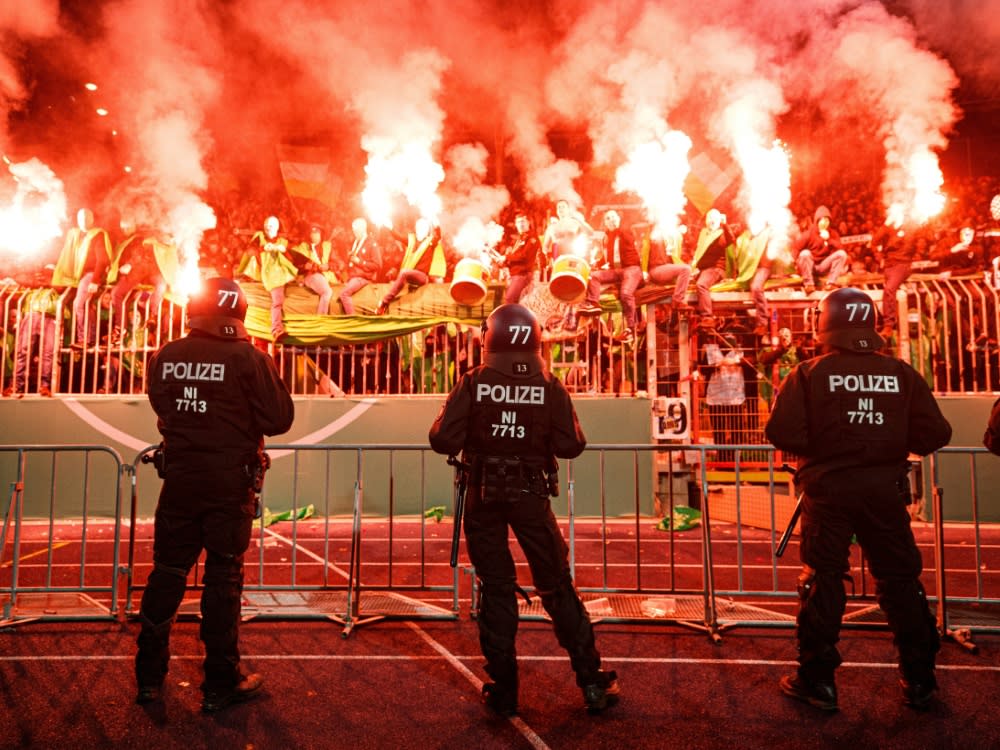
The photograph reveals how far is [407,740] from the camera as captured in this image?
10.3 feet

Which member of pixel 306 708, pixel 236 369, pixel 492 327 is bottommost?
pixel 306 708

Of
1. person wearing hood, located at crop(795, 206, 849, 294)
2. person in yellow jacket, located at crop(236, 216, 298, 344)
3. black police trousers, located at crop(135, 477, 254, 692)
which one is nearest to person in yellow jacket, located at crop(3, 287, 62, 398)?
person in yellow jacket, located at crop(236, 216, 298, 344)

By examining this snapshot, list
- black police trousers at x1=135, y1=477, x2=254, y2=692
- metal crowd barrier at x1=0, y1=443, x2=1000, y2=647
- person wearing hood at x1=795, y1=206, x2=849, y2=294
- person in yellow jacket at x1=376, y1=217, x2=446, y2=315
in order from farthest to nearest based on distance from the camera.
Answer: person in yellow jacket at x1=376, y1=217, x2=446, y2=315, person wearing hood at x1=795, y1=206, x2=849, y2=294, metal crowd barrier at x1=0, y1=443, x2=1000, y2=647, black police trousers at x1=135, y1=477, x2=254, y2=692

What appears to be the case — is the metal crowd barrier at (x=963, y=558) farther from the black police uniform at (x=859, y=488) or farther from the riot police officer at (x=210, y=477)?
the riot police officer at (x=210, y=477)

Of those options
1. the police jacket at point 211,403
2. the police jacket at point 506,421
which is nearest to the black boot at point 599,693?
the police jacket at point 506,421

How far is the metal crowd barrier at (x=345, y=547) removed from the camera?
5.14 metres

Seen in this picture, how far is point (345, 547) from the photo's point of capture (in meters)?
8.25

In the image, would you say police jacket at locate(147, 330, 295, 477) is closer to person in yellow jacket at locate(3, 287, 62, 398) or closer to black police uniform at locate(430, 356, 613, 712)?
black police uniform at locate(430, 356, 613, 712)

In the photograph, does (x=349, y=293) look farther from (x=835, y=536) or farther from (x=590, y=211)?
(x=835, y=536)

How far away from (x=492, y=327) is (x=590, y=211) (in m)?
12.9

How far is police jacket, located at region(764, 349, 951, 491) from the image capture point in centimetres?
345

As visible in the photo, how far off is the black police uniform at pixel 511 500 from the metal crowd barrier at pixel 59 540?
115 inches

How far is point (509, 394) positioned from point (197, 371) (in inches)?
67.5

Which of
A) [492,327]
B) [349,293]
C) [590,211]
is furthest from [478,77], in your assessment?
[492,327]
